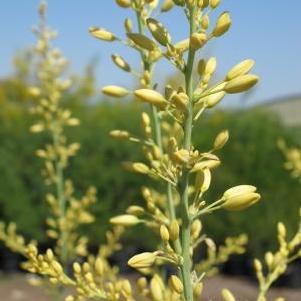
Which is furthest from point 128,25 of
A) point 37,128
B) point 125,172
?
point 125,172

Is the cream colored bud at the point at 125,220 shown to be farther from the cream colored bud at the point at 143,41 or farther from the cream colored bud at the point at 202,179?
the cream colored bud at the point at 143,41

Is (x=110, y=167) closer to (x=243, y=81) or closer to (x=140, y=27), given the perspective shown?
(x=140, y=27)

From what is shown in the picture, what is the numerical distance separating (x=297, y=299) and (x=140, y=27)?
28.3 ft

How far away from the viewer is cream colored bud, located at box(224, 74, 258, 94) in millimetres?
1784

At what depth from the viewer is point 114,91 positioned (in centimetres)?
238

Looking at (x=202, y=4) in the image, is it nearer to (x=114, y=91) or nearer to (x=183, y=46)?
(x=183, y=46)

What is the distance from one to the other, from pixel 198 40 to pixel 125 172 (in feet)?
31.9

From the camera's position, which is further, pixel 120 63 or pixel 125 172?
pixel 125 172

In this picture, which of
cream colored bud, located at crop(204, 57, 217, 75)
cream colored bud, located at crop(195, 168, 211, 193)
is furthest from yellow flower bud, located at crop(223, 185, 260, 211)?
cream colored bud, located at crop(204, 57, 217, 75)

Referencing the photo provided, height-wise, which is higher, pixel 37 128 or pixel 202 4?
pixel 202 4

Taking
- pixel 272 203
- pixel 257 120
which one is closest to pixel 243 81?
pixel 272 203

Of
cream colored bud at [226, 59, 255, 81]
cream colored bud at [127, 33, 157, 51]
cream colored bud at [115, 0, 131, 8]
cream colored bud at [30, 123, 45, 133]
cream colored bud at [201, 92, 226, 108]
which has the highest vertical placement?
cream colored bud at [115, 0, 131, 8]

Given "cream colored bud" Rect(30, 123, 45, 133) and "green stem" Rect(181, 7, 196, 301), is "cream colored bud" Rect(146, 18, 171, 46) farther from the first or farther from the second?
"cream colored bud" Rect(30, 123, 45, 133)

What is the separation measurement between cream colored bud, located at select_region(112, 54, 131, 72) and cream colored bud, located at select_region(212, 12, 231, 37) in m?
0.67
